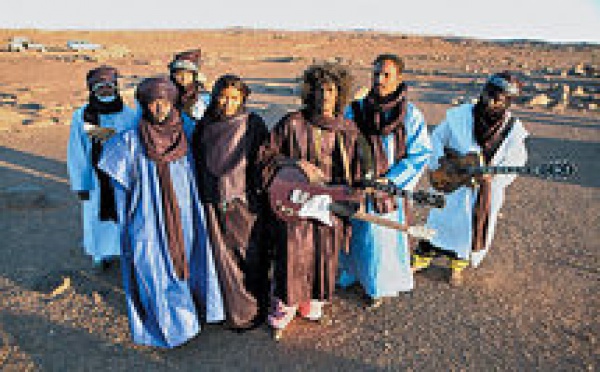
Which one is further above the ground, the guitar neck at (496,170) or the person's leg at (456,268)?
the guitar neck at (496,170)

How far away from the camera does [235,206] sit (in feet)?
11.5

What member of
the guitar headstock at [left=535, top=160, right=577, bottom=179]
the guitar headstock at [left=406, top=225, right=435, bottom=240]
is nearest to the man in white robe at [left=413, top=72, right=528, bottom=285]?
the guitar headstock at [left=535, top=160, right=577, bottom=179]

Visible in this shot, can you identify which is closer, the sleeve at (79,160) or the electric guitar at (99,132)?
the electric guitar at (99,132)

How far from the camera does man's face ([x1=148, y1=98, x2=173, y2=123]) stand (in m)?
3.32

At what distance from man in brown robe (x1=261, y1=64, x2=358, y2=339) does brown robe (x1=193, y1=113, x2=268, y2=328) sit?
0.16 m

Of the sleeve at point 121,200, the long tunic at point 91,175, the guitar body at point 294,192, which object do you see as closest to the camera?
the guitar body at point 294,192

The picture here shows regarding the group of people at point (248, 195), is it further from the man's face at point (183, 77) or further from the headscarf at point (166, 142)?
the man's face at point (183, 77)

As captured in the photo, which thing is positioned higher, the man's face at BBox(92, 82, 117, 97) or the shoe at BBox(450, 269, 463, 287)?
the man's face at BBox(92, 82, 117, 97)

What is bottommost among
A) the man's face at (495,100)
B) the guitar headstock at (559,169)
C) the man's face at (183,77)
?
the guitar headstock at (559,169)

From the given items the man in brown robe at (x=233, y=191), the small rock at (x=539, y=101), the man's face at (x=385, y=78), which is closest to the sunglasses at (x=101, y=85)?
the man in brown robe at (x=233, y=191)

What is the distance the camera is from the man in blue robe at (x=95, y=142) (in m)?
4.38

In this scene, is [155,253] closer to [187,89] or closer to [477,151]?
[187,89]

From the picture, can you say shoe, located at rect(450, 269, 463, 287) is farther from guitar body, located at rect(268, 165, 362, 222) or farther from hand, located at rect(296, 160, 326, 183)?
hand, located at rect(296, 160, 326, 183)

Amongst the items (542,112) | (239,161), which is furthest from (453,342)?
(542,112)
